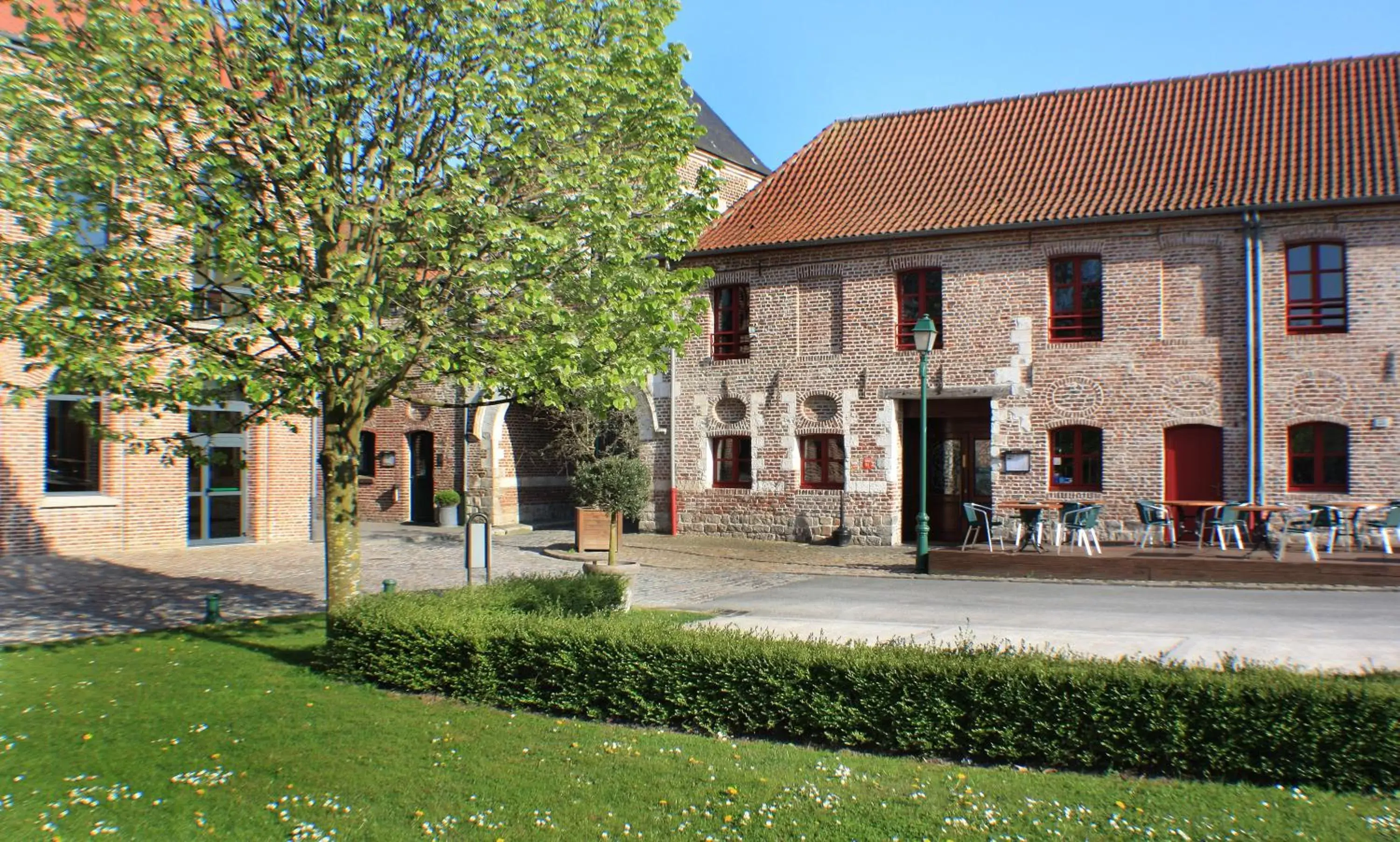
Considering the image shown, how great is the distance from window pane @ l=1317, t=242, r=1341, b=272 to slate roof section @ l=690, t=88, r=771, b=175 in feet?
47.6

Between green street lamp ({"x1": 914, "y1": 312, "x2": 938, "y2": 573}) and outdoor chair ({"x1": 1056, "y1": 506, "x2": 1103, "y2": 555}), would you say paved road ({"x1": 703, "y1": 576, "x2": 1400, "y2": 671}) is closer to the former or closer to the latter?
green street lamp ({"x1": 914, "y1": 312, "x2": 938, "y2": 573})

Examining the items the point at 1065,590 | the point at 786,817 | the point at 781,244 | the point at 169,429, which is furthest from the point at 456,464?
the point at 786,817

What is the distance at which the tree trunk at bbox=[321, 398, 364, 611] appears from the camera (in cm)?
982

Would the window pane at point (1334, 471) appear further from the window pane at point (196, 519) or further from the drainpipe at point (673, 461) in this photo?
the window pane at point (196, 519)

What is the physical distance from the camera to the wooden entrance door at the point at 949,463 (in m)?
21.0

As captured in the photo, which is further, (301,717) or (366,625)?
(366,625)

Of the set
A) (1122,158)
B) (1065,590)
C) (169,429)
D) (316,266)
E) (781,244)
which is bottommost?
(1065,590)

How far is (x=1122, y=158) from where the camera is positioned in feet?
65.9

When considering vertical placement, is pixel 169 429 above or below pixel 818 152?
below

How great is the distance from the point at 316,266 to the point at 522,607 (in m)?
3.67

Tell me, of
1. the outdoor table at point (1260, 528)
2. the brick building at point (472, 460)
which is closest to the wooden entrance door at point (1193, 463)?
the outdoor table at point (1260, 528)

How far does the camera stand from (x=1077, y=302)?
64.2ft

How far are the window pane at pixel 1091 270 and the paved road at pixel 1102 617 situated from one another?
6577mm

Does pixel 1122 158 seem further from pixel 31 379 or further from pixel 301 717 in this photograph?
pixel 31 379
